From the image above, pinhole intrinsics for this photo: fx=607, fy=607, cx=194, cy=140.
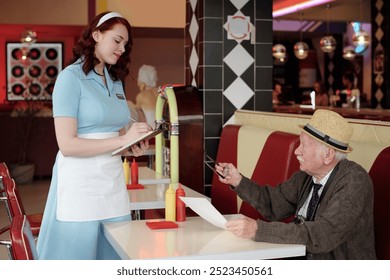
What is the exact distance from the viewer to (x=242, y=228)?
2.26 meters

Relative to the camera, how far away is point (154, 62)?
15.4 meters

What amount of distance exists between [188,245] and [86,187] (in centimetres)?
56

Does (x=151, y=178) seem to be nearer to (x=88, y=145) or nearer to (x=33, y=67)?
(x=88, y=145)

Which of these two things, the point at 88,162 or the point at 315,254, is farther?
the point at 88,162

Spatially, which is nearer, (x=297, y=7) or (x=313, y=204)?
(x=313, y=204)

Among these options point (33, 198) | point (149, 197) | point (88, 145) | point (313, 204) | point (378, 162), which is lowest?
point (33, 198)

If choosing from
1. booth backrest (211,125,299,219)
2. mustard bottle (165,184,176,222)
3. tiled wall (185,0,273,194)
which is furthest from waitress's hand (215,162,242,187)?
tiled wall (185,0,273,194)

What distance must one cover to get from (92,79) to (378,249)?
4.74ft

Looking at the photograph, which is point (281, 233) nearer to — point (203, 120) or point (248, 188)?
point (248, 188)

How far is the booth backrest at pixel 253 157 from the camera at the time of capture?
11.6ft

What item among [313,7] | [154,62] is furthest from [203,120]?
[154,62]

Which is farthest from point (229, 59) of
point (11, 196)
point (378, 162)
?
point (11, 196)

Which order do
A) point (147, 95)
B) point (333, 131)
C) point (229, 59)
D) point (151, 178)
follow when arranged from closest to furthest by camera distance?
point (333, 131)
point (151, 178)
point (229, 59)
point (147, 95)

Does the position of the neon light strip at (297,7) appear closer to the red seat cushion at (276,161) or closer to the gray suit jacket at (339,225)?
the red seat cushion at (276,161)
